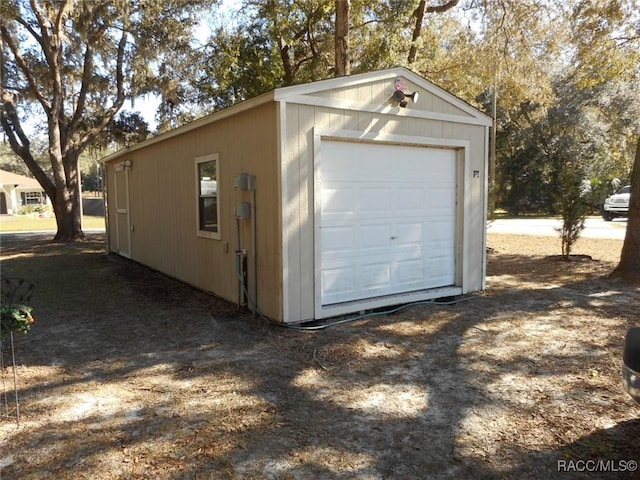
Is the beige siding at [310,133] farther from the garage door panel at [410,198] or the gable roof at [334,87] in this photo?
the garage door panel at [410,198]

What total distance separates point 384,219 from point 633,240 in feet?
15.2

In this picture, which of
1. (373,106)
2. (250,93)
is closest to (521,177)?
(250,93)

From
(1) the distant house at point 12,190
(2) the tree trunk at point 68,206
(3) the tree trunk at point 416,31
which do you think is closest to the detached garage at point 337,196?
(3) the tree trunk at point 416,31

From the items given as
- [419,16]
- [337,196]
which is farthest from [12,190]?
[337,196]

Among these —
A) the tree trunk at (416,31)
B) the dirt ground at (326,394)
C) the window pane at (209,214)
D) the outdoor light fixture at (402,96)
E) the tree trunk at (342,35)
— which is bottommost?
the dirt ground at (326,394)

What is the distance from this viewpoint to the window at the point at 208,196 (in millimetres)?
6543

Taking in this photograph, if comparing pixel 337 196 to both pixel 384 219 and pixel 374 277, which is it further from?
pixel 374 277

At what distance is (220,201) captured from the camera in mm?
6387

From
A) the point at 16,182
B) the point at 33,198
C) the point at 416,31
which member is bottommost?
the point at 33,198

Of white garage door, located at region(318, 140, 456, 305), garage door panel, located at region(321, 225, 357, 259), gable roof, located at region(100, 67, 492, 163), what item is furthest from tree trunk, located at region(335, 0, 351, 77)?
garage door panel, located at region(321, 225, 357, 259)

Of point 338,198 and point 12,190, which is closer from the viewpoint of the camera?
point 338,198

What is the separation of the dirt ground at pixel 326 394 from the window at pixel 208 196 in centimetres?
111

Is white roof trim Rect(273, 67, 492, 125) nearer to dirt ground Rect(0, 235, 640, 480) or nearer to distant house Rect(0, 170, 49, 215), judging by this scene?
dirt ground Rect(0, 235, 640, 480)

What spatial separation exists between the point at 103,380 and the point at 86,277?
5555 mm
